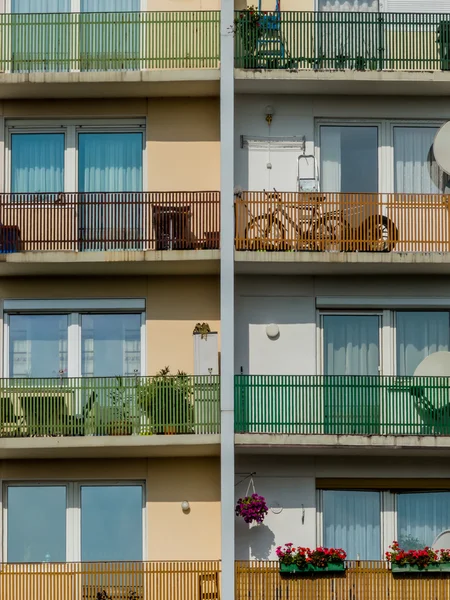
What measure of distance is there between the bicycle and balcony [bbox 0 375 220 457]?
3.12 m

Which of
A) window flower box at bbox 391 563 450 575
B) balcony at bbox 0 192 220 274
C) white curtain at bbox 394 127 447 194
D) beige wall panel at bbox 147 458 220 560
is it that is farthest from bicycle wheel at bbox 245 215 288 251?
window flower box at bbox 391 563 450 575

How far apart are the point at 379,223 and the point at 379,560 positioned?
6.78 meters

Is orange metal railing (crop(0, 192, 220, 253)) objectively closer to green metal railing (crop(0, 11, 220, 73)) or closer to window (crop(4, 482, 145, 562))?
green metal railing (crop(0, 11, 220, 73))

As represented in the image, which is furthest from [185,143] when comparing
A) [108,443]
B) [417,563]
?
[417,563]

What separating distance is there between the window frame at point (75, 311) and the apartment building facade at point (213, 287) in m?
0.05

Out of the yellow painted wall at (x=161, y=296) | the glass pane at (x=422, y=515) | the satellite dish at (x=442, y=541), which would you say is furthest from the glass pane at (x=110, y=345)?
the satellite dish at (x=442, y=541)

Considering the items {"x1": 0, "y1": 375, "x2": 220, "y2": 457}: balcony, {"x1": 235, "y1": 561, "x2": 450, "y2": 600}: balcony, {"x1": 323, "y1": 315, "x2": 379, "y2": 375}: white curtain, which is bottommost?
{"x1": 235, "y1": 561, "x2": 450, "y2": 600}: balcony

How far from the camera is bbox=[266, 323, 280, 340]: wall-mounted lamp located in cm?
3541

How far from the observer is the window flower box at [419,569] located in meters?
32.8

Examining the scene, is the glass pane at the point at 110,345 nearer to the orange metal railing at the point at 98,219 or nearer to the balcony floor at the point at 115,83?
the orange metal railing at the point at 98,219

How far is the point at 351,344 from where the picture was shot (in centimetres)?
3588

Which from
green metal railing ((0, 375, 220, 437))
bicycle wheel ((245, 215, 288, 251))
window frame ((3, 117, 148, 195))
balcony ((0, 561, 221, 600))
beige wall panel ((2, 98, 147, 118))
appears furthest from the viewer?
window frame ((3, 117, 148, 195))

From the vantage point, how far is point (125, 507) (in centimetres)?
3512

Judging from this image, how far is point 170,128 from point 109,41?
221 centimetres
